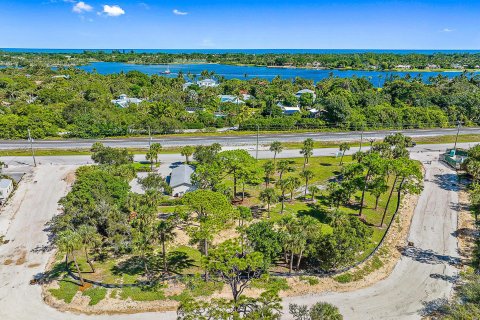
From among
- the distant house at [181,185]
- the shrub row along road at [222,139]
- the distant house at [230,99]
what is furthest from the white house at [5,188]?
the distant house at [230,99]

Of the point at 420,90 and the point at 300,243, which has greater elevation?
the point at 420,90

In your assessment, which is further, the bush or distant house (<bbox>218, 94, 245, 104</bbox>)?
distant house (<bbox>218, 94, 245, 104</bbox>)

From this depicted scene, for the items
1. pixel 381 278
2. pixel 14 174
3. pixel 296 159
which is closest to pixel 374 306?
pixel 381 278

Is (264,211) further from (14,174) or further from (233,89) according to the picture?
(233,89)

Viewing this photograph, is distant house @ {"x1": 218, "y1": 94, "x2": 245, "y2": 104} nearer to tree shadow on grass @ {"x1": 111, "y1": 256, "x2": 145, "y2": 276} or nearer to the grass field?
the grass field

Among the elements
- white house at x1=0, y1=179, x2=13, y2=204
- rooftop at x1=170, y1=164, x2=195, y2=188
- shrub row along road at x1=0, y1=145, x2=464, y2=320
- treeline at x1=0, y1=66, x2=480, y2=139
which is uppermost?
treeline at x1=0, y1=66, x2=480, y2=139

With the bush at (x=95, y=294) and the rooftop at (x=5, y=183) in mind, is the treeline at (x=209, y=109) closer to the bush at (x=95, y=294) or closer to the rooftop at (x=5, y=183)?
the rooftop at (x=5, y=183)

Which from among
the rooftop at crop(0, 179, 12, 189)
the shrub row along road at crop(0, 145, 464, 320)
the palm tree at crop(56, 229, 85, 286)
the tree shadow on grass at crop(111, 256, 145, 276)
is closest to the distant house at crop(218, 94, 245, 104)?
the shrub row along road at crop(0, 145, 464, 320)
